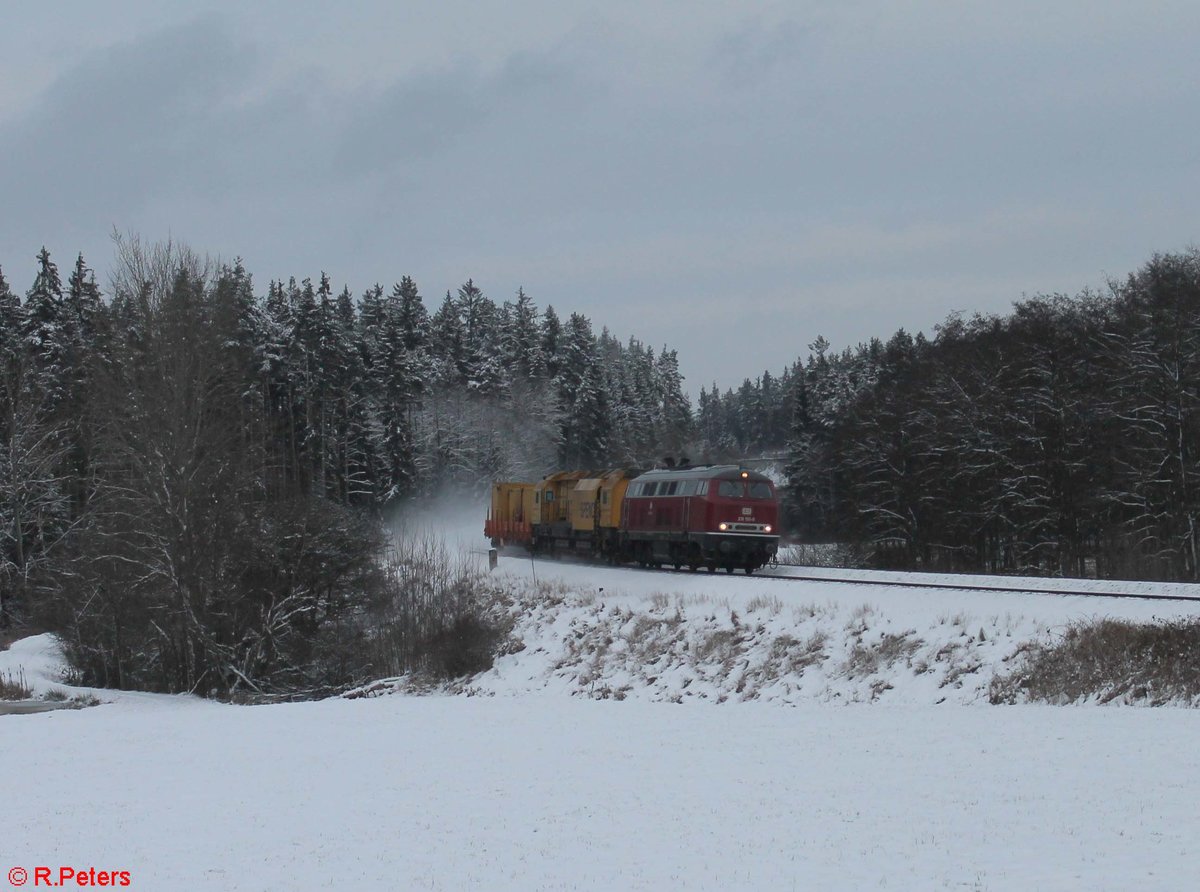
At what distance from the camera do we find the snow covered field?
10.8 m

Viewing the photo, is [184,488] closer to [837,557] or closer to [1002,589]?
[1002,589]

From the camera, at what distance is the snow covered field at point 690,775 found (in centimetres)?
1083

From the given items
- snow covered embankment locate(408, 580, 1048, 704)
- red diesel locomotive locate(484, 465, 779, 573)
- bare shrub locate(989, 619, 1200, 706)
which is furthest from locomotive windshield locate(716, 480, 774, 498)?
bare shrub locate(989, 619, 1200, 706)

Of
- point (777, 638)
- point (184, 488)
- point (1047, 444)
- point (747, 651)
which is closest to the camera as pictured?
point (777, 638)

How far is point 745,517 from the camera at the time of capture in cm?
3384

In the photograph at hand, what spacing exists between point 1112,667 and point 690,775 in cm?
800

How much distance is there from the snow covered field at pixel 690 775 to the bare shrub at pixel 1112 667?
2.11ft

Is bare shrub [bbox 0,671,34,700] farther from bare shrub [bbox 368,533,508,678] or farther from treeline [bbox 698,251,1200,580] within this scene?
treeline [bbox 698,251,1200,580]


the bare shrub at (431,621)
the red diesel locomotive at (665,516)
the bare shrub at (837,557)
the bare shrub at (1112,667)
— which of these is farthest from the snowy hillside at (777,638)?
the bare shrub at (837,557)

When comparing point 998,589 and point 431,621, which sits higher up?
point 998,589

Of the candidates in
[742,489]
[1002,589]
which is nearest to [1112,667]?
→ [1002,589]

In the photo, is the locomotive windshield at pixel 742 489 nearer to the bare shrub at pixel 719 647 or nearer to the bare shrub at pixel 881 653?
the bare shrub at pixel 719 647

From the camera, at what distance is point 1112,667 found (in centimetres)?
1884

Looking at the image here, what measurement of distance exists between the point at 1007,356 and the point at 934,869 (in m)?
40.3
